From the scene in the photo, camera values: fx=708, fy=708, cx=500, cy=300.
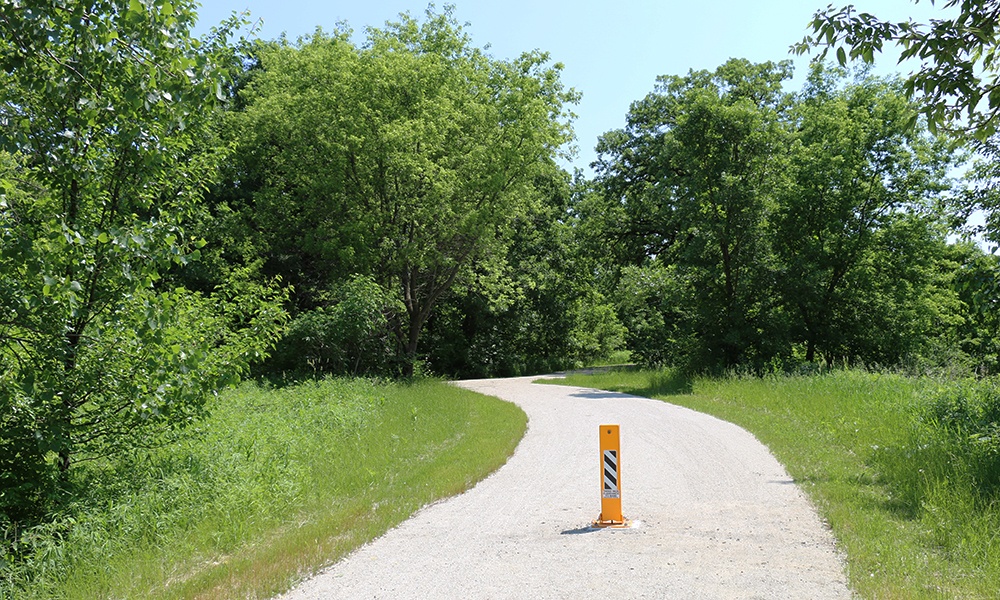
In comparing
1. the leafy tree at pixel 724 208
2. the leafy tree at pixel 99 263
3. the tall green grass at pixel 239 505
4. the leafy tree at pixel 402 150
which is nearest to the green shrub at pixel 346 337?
the leafy tree at pixel 402 150

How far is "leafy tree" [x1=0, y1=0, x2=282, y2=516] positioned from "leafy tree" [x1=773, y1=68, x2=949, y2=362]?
23.0 meters

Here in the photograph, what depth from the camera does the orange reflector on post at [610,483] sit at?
804cm

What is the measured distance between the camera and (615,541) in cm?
732

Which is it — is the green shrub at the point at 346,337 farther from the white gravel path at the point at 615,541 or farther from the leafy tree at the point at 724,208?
the white gravel path at the point at 615,541

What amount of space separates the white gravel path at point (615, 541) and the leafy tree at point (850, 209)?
56.4ft

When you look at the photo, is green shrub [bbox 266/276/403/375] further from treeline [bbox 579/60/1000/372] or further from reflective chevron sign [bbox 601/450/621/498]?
reflective chevron sign [bbox 601/450/621/498]

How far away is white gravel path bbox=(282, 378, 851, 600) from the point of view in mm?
5945

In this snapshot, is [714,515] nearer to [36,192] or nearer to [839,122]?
[36,192]

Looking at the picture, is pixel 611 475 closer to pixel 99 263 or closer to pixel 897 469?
pixel 897 469

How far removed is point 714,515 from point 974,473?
10.8 feet

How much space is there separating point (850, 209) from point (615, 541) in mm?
24020

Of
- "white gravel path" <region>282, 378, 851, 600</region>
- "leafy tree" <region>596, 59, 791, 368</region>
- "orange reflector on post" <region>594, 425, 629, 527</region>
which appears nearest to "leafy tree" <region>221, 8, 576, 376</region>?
"leafy tree" <region>596, 59, 791, 368</region>

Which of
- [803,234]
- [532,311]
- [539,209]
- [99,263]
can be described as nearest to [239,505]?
[99,263]

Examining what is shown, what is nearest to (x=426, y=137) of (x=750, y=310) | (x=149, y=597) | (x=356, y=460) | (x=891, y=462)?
(x=750, y=310)
